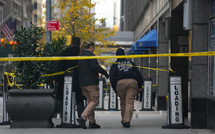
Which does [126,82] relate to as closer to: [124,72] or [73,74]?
[124,72]

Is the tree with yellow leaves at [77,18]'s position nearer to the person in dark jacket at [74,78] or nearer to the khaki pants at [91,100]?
the person in dark jacket at [74,78]

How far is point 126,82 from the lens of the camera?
10.9m

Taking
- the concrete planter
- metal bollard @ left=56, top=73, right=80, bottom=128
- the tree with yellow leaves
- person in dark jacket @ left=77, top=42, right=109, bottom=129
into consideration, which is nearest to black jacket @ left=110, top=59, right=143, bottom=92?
person in dark jacket @ left=77, top=42, right=109, bottom=129

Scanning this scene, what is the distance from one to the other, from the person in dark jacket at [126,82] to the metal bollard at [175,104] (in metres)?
0.83

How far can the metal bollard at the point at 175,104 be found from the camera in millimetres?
10453

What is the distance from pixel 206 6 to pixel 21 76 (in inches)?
174

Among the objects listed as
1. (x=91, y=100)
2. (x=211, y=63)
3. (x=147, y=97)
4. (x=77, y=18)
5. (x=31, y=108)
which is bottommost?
(x=147, y=97)

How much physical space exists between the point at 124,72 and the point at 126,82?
0.22m

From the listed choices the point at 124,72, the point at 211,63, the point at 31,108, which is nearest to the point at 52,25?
the point at 124,72

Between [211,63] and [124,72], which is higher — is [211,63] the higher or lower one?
the higher one

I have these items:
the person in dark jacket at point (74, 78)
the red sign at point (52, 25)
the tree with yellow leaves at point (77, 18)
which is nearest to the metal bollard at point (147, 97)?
the red sign at point (52, 25)

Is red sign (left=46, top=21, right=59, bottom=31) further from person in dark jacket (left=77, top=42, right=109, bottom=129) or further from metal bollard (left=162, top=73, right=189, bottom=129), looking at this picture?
metal bollard (left=162, top=73, right=189, bottom=129)

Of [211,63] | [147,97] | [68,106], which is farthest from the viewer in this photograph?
[147,97]

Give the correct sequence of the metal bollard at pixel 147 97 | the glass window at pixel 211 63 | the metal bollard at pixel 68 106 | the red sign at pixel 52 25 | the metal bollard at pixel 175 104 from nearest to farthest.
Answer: the glass window at pixel 211 63
the metal bollard at pixel 175 104
the metal bollard at pixel 68 106
the metal bollard at pixel 147 97
the red sign at pixel 52 25
